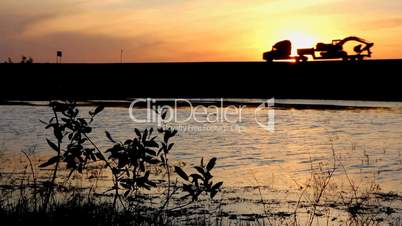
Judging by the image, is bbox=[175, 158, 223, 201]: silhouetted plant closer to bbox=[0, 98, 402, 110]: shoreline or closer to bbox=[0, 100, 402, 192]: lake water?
bbox=[0, 100, 402, 192]: lake water

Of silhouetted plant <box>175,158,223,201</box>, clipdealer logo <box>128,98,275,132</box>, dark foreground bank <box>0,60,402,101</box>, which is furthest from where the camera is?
dark foreground bank <box>0,60,402,101</box>

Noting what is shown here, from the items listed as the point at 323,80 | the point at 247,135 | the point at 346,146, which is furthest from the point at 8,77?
the point at 346,146

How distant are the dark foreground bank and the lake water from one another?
8.07 m

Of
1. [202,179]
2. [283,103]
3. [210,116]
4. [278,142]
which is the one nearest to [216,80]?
[283,103]

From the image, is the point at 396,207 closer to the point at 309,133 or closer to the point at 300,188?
the point at 300,188

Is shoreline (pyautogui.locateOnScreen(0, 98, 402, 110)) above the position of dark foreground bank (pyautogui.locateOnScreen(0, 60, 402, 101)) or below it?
below

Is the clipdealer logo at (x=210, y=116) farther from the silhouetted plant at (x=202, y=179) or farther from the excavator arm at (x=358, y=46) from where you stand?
the silhouetted plant at (x=202, y=179)

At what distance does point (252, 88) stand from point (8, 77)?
70.3 feet

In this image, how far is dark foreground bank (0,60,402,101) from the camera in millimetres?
44094

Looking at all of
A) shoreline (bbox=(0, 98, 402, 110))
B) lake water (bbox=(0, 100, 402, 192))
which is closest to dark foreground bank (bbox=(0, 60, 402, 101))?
shoreline (bbox=(0, 98, 402, 110))

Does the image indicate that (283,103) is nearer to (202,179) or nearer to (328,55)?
(328,55)

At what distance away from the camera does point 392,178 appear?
14.5m

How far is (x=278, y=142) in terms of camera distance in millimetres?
22281

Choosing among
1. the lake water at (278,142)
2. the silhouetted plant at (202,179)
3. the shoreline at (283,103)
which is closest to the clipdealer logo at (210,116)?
the lake water at (278,142)
